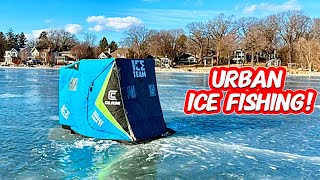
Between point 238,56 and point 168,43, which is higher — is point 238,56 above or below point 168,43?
below

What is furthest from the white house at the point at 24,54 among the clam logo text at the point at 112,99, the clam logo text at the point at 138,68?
the clam logo text at the point at 112,99

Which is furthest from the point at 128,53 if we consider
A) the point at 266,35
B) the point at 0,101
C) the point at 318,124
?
the point at 318,124

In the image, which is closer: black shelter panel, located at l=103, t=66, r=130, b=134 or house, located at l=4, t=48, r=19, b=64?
black shelter panel, located at l=103, t=66, r=130, b=134

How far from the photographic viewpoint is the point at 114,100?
360 inches

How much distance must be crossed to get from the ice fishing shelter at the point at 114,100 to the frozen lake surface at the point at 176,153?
1.19ft

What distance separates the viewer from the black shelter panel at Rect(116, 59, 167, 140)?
30.3 ft

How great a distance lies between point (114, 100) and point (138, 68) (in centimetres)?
114

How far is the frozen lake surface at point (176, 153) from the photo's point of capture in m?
6.97

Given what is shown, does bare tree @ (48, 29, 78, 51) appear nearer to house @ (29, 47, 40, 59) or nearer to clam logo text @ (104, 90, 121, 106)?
house @ (29, 47, 40, 59)

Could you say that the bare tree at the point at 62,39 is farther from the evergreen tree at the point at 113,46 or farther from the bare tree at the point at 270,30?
the bare tree at the point at 270,30

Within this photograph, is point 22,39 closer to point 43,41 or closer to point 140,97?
point 43,41

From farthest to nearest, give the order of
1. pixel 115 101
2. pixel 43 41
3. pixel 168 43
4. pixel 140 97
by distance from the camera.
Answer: pixel 43 41 → pixel 168 43 → pixel 140 97 → pixel 115 101

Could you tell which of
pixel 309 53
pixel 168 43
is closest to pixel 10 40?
pixel 168 43

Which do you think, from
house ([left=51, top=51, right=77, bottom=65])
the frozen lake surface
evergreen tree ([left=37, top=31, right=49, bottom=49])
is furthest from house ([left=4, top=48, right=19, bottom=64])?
the frozen lake surface
